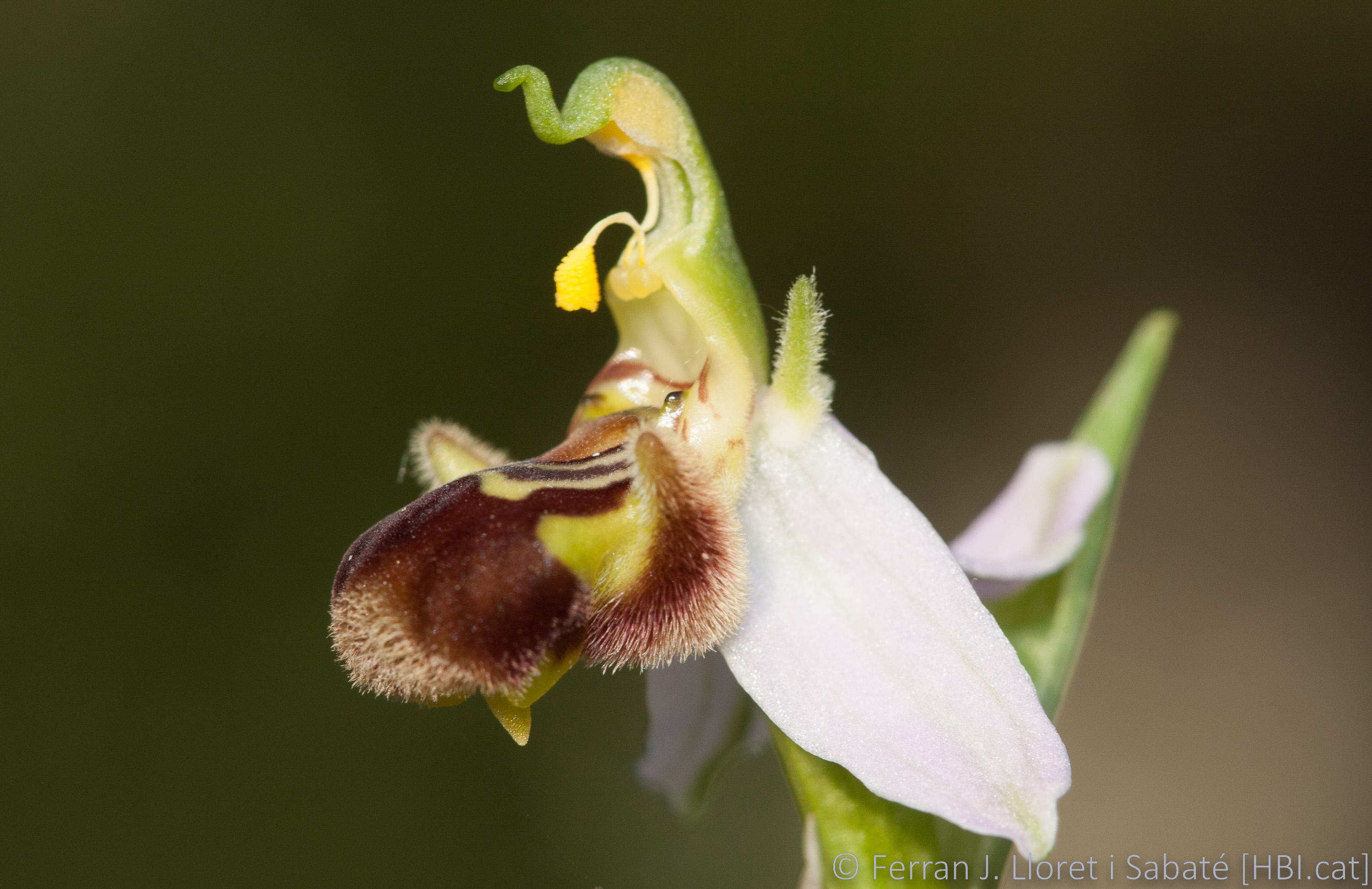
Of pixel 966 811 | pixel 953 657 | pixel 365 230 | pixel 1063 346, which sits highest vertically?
pixel 365 230

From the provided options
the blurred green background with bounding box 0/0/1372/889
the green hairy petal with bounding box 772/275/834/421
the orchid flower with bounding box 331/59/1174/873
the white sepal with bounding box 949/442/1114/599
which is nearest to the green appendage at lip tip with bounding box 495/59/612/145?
the orchid flower with bounding box 331/59/1174/873

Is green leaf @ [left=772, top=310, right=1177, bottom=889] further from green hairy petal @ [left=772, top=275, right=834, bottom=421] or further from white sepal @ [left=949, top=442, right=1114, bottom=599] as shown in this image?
green hairy petal @ [left=772, top=275, right=834, bottom=421]

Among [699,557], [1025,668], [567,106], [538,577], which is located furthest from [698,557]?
[567,106]

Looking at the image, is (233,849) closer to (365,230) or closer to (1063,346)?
(365,230)

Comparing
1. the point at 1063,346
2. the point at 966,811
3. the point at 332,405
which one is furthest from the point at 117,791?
the point at 1063,346

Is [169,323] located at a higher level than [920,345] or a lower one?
higher
